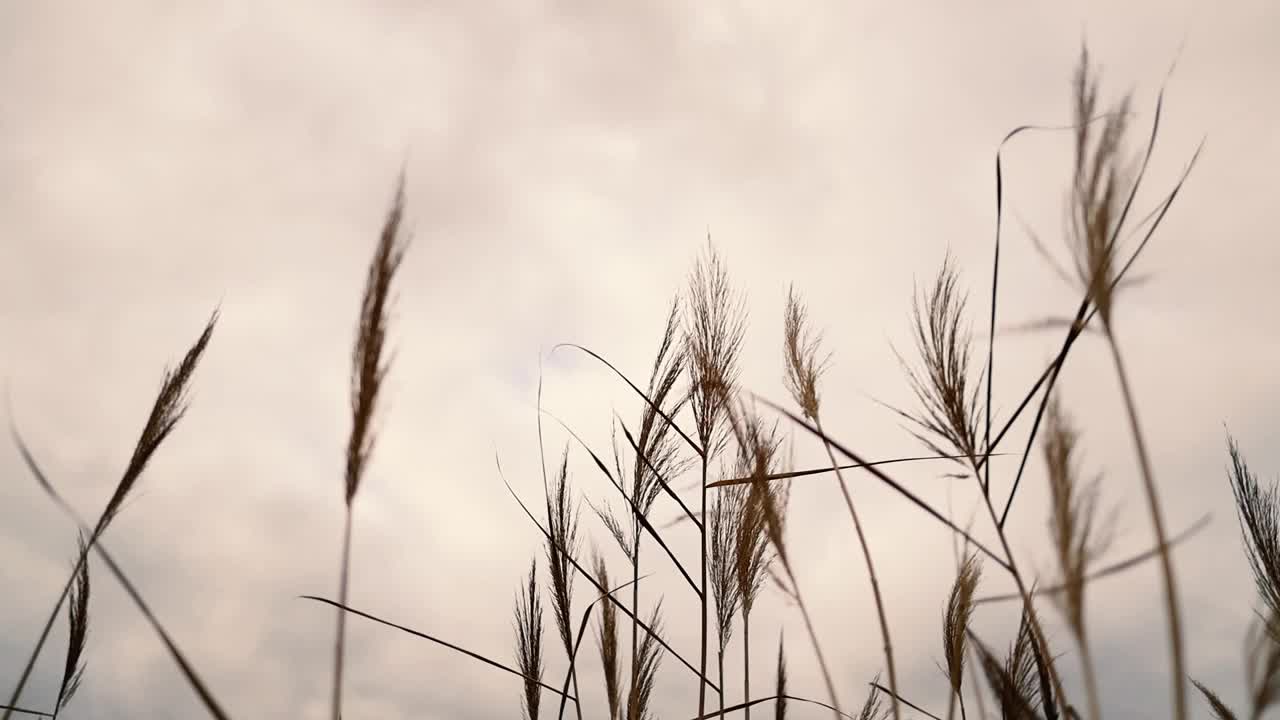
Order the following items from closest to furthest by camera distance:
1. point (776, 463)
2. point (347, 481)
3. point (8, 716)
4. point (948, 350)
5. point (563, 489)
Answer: point (347, 481), point (8, 716), point (948, 350), point (776, 463), point (563, 489)

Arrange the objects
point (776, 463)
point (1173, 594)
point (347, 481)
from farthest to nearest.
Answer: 1. point (776, 463)
2. point (347, 481)
3. point (1173, 594)

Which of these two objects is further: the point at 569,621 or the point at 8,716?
the point at 569,621

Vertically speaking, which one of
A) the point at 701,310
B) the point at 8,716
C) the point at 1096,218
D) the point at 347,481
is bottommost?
the point at 8,716

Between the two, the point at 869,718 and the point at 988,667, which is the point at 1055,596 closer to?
the point at 988,667

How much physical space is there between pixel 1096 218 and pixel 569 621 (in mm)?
1652

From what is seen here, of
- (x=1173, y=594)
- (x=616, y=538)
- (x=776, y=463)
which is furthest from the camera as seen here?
(x=616, y=538)

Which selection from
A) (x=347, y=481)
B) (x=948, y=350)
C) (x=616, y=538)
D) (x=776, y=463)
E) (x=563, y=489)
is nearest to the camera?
(x=347, y=481)

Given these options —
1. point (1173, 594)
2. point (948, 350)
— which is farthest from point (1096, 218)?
point (948, 350)

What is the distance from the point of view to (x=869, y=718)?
2.06 m

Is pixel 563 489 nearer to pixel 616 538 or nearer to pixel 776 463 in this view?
pixel 616 538

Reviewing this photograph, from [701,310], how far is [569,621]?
90 centimetres

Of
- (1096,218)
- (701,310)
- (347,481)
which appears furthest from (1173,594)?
(701,310)

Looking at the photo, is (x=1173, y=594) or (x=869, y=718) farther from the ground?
(x=869, y=718)

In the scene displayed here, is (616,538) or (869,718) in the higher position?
(616,538)
